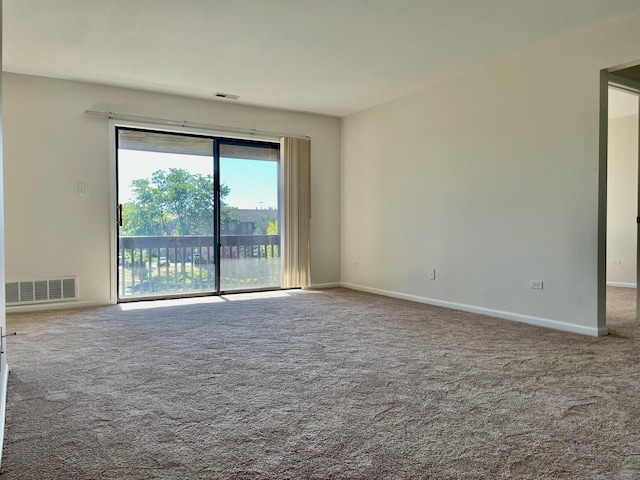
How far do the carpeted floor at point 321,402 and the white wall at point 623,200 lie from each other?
122 inches

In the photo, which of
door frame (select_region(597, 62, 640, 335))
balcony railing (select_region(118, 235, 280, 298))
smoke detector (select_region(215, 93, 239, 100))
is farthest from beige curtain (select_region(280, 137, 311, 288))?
door frame (select_region(597, 62, 640, 335))

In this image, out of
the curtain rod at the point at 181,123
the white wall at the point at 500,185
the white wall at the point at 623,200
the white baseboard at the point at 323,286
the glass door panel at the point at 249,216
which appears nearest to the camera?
the white wall at the point at 500,185

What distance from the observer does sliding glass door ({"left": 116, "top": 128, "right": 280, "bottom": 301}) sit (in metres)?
5.18

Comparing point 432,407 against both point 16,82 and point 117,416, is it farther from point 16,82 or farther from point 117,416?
point 16,82

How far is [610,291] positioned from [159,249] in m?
5.97

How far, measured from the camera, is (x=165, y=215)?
17.5 ft

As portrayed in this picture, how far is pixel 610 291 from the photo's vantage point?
587 cm

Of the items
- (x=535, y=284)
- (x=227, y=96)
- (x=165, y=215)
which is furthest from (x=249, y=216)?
(x=535, y=284)

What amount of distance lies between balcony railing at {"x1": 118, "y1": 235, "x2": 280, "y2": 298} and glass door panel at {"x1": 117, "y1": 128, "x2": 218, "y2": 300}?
1cm

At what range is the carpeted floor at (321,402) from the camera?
5.39ft

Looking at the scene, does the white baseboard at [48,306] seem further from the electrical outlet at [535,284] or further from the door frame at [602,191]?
the door frame at [602,191]

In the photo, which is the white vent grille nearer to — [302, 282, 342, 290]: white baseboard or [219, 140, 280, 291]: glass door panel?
[219, 140, 280, 291]: glass door panel

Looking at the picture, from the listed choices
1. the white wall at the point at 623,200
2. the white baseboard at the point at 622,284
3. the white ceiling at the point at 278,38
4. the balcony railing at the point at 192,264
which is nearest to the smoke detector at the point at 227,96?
the white ceiling at the point at 278,38

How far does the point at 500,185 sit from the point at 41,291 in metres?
4.86
